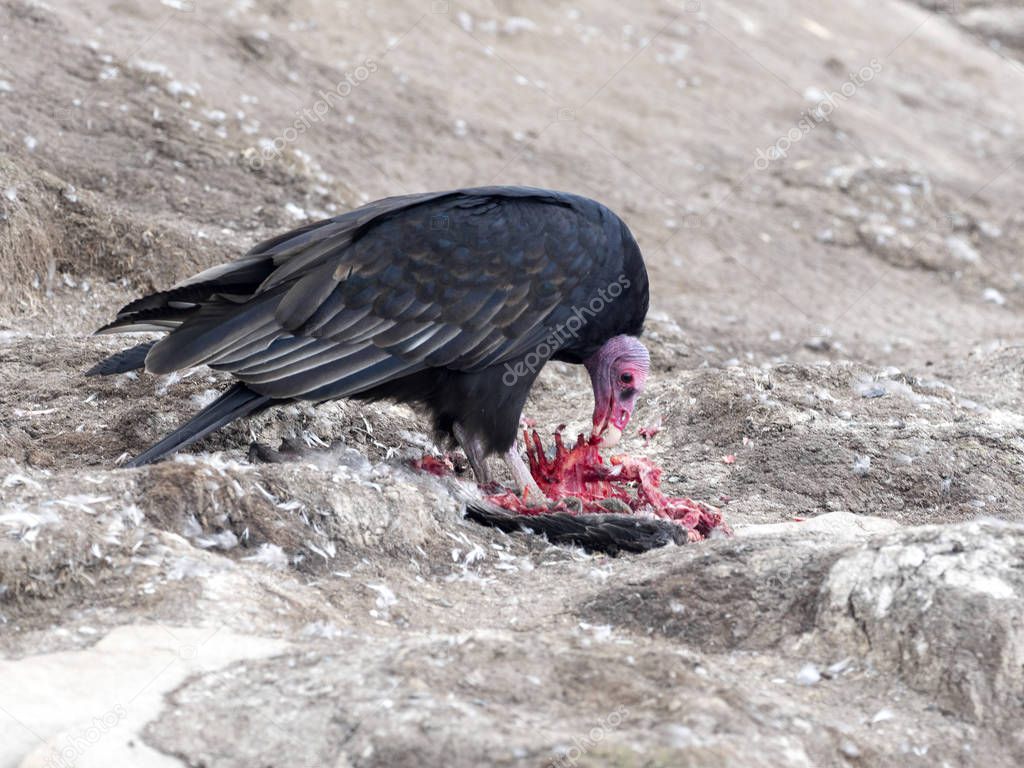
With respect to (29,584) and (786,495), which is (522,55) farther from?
(29,584)

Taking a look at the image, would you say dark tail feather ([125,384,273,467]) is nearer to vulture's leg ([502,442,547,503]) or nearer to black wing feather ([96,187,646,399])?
black wing feather ([96,187,646,399])

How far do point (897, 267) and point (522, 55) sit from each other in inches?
150

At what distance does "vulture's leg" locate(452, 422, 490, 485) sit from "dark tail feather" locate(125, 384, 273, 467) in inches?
30.4

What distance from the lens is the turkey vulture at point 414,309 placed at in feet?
14.4

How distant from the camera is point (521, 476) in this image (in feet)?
15.9

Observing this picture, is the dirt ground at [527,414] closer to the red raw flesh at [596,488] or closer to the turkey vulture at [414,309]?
the red raw flesh at [596,488]

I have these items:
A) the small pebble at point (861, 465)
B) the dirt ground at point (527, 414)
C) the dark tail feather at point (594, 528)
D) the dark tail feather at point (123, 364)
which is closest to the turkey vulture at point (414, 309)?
the dark tail feather at point (123, 364)

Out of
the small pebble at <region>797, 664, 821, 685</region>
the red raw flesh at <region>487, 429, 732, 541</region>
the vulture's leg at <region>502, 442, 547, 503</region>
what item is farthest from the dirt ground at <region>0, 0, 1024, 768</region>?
the vulture's leg at <region>502, 442, 547, 503</region>

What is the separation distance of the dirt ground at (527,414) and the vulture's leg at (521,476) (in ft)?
1.43

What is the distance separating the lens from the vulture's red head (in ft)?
16.4

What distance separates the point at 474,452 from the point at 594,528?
755 mm

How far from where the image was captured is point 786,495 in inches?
204

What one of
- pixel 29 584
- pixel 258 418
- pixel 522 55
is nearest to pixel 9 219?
pixel 258 418

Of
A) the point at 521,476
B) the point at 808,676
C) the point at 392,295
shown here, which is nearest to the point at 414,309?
the point at 392,295
